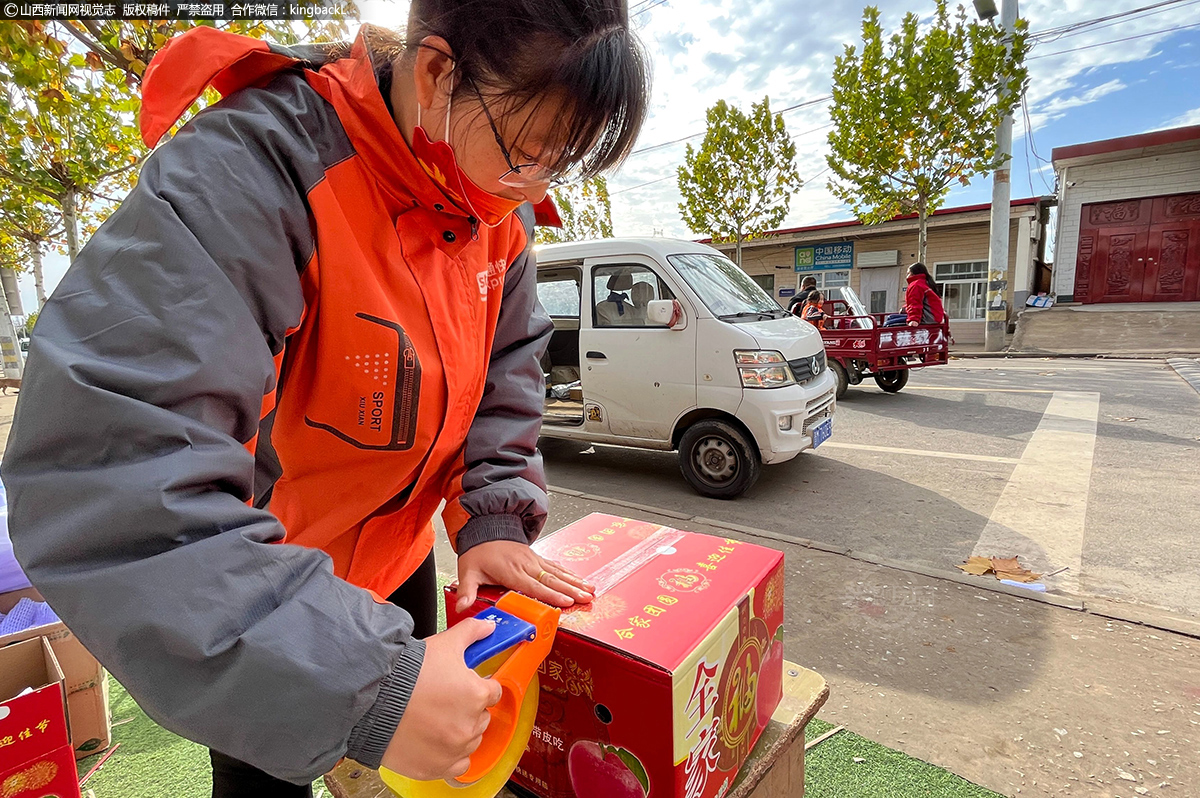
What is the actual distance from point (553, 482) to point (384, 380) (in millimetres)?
4121

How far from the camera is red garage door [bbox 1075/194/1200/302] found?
15.3 metres

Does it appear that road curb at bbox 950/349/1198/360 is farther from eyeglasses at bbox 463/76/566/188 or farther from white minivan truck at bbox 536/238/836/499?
eyeglasses at bbox 463/76/566/188

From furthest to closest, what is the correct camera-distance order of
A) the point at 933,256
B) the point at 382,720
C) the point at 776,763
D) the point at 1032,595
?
the point at 933,256
the point at 1032,595
the point at 776,763
the point at 382,720

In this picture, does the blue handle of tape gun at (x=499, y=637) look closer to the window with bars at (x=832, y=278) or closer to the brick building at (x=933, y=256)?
the brick building at (x=933, y=256)

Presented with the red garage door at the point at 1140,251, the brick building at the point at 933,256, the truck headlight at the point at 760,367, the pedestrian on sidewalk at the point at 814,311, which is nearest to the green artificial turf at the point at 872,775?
the truck headlight at the point at 760,367

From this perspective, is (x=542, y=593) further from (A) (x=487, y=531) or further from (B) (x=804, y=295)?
(B) (x=804, y=295)

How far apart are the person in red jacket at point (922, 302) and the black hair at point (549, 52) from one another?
328 inches

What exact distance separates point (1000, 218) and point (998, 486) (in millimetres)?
10795

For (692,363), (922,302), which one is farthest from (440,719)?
(922,302)

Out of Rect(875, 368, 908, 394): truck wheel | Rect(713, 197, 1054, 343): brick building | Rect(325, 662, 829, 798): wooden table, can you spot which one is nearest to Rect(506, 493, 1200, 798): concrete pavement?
Rect(325, 662, 829, 798): wooden table

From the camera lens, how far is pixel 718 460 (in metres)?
4.21

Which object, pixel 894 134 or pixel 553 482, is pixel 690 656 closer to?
pixel 553 482

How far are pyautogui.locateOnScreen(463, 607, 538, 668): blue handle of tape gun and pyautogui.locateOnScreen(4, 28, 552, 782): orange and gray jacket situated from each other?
3.2 inches

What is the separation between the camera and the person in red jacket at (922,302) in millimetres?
8055
